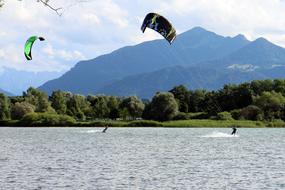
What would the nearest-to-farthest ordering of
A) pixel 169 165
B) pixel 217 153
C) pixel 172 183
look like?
1. pixel 172 183
2. pixel 169 165
3. pixel 217 153

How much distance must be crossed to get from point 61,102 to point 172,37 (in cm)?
13852

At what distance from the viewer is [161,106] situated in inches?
5901

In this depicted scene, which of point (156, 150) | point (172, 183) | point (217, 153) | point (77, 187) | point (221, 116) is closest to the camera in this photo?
point (77, 187)

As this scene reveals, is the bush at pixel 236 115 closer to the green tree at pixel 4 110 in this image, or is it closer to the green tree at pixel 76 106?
the green tree at pixel 76 106

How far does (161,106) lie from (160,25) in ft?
370

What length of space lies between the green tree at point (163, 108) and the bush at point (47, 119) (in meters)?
20.0

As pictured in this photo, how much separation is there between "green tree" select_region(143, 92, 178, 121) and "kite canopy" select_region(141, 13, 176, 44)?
111m

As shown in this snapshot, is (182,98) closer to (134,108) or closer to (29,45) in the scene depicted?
(134,108)

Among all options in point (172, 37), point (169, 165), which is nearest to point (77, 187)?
point (172, 37)

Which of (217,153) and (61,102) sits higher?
(61,102)

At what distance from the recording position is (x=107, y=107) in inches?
7156

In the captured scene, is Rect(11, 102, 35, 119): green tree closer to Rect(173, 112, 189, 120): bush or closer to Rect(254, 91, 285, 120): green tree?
Rect(173, 112, 189, 120): bush

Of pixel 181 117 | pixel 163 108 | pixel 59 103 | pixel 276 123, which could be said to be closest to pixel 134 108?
pixel 59 103

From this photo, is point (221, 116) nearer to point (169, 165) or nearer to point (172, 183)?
point (169, 165)
